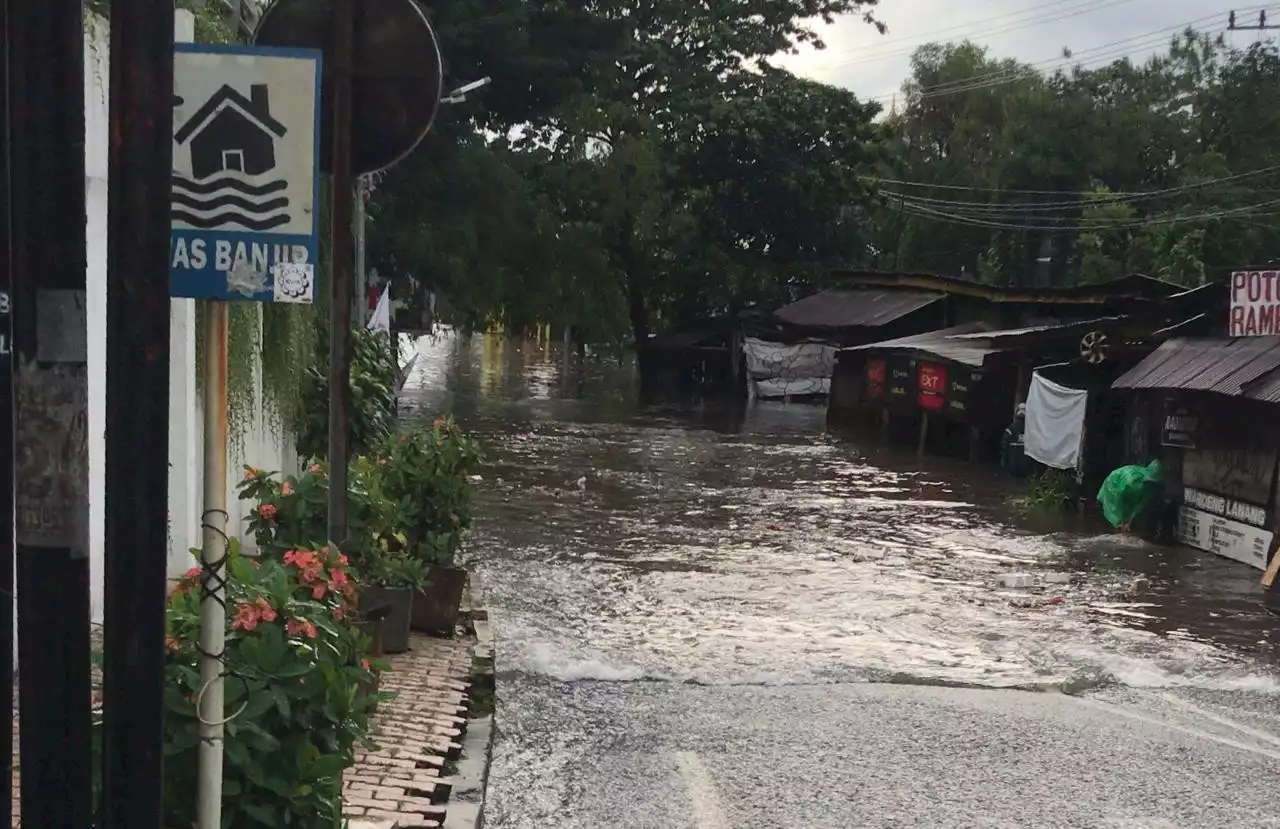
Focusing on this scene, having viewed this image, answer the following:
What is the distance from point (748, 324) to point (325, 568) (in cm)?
3622

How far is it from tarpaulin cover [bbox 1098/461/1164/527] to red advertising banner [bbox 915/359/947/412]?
950cm

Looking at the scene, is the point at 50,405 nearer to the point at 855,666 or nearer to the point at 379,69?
the point at 379,69

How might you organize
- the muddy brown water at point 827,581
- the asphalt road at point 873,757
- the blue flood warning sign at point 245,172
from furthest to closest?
1. the muddy brown water at point 827,581
2. the asphalt road at point 873,757
3. the blue flood warning sign at point 245,172

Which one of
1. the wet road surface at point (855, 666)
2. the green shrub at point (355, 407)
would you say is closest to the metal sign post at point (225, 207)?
the wet road surface at point (855, 666)

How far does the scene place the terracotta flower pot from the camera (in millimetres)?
8891

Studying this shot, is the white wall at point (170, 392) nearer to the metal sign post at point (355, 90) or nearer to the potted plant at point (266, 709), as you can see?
the metal sign post at point (355, 90)

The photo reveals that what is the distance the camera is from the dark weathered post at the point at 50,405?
2.91 m

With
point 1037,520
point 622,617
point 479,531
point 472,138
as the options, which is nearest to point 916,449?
point 1037,520

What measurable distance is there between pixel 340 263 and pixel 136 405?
3.99 metres

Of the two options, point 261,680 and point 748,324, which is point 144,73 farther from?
point 748,324

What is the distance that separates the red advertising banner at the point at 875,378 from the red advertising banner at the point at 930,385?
7.27 feet

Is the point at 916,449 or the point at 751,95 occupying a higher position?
the point at 751,95

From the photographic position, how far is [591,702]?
7875mm

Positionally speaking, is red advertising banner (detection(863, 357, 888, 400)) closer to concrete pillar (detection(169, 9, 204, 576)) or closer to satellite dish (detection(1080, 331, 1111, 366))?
satellite dish (detection(1080, 331, 1111, 366))
